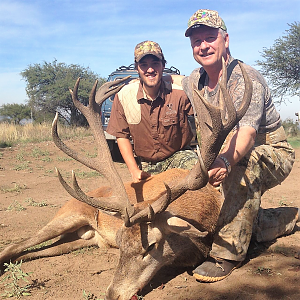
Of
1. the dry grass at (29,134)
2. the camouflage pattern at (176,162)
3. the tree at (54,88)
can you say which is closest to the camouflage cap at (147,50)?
the camouflage pattern at (176,162)

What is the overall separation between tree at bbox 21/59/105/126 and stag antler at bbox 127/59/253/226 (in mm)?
22138

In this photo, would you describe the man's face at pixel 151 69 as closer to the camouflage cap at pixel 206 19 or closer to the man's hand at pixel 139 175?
the camouflage cap at pixel 206 19

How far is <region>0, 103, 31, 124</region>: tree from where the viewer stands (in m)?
29.1

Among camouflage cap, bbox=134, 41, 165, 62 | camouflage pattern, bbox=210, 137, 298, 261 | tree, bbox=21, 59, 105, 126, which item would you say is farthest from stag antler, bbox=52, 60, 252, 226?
tree, bbox=21, 59, 105, 126

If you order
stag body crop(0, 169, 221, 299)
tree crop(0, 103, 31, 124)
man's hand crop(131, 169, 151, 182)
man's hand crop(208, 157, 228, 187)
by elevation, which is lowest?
stag body crop(0, 169, 221, 299)

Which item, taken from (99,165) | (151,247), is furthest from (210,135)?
(99,165)

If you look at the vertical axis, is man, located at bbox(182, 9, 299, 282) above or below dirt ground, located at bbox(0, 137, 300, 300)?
above

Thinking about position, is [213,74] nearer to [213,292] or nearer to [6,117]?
[213,292]

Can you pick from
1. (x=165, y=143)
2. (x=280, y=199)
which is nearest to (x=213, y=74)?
(x=165, y=143)

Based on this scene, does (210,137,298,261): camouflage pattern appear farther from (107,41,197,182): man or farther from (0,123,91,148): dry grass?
(0,123,91,148): dry grass

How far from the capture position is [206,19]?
411cm

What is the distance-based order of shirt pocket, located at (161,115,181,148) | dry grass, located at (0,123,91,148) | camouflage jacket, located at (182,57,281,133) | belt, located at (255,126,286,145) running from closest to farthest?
camouflage jacket, located at (182,57,281,133) → belt, located at (255,126,286,145) → shirt pocket, located at (161,115,181,148) → dry grass, located at (0,123,91,148)

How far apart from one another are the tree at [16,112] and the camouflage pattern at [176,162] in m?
25.4

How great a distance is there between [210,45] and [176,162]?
1.67 meters
